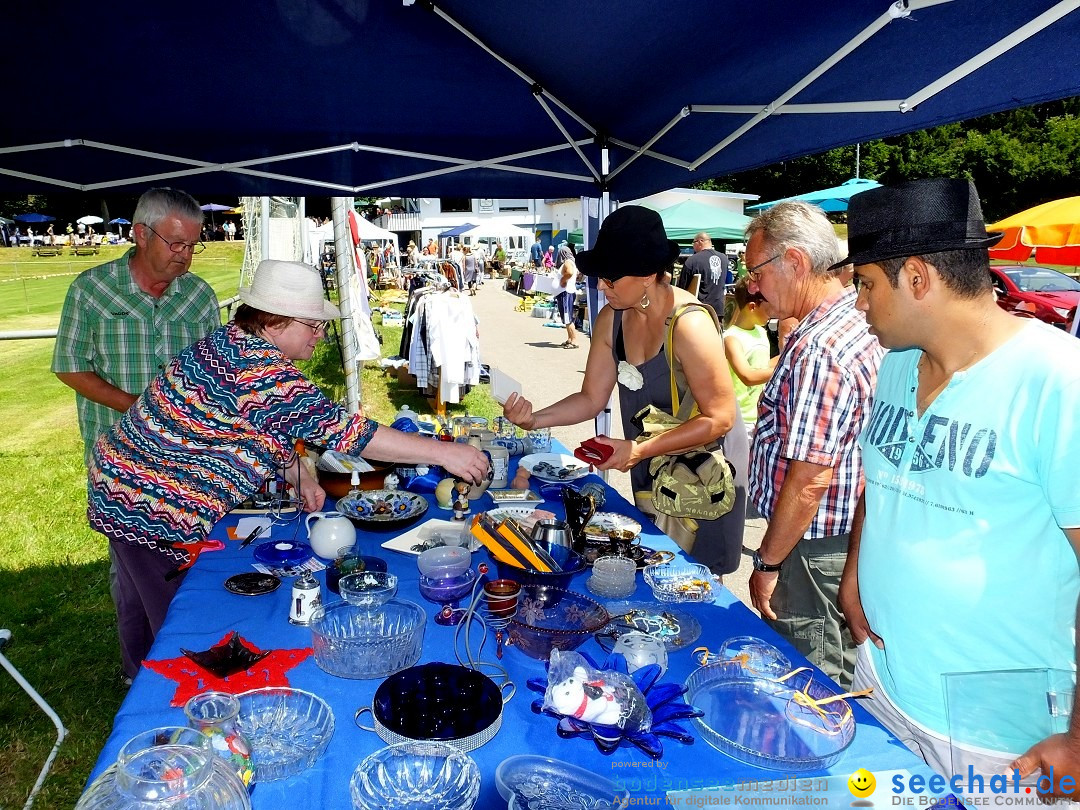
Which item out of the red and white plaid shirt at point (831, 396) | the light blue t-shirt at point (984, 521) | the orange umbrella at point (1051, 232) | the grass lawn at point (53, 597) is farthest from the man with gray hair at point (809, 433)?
the orange umbrella at point (1051, 232)

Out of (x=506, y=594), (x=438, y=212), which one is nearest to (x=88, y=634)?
(x=506, y=594)

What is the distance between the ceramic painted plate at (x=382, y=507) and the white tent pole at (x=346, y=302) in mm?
3177

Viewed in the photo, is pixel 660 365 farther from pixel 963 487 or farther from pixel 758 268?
pixel 963 487

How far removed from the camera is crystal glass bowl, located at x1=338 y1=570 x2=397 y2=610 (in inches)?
68.5

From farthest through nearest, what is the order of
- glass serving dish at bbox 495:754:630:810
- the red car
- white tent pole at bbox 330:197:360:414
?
the red car → white tent pole at bbox 330:197:360:414 → glass serving dish at bbox 495:754:630:810

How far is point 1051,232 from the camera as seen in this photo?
1019cm

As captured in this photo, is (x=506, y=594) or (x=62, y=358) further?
(x=62, y=358)

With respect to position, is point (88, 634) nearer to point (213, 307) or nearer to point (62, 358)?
point (62, 358)

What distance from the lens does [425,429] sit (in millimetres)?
3490

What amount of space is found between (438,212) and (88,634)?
42357 millimetres

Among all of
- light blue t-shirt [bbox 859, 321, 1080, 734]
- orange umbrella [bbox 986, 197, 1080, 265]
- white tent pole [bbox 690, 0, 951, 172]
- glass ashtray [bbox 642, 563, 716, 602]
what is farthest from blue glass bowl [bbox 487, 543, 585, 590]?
orange umbrella [bbox 986, 197, 1080, 265]

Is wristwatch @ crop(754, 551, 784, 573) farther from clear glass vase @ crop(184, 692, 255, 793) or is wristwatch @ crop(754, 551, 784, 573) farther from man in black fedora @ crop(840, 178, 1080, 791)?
clear glass vase @ crop(184, 692, 255, 793)

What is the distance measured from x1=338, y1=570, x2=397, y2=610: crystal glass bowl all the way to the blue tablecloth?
76 mm

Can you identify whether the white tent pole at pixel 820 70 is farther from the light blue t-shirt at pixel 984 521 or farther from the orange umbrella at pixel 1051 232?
the orange umbrella at pixel 1051 232
